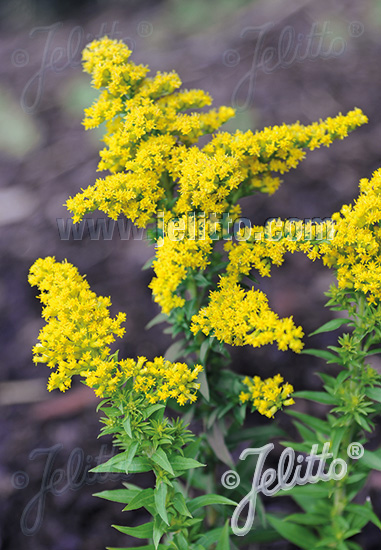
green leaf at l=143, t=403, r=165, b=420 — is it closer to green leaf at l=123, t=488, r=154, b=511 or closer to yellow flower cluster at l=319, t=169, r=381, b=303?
green leaf at l=123, t=488, r=154, b=511

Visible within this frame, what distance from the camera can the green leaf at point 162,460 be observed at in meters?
1.91

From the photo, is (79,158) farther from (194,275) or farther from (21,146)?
(194,275)

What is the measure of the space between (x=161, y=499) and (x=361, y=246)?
1189 mm

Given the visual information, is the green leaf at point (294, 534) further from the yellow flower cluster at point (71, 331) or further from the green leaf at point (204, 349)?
the yellow flower cluster at point (71, 331)

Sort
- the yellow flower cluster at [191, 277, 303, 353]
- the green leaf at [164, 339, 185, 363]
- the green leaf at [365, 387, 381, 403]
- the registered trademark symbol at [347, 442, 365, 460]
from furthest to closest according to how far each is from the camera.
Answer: the green leaf at [164, 339, 185, 363] < the registered trademark symbol at [347, 442, 365, 460] < the green leaf at [365, 387, 381, 403] < the yellow flower cluster at [191, 277, 303, 353]

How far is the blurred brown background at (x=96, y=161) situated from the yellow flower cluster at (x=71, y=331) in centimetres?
172

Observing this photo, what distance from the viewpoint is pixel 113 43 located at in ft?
8.13

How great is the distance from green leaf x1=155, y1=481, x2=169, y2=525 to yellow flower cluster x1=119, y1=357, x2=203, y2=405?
314mm

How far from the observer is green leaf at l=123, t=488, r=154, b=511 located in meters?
2.04

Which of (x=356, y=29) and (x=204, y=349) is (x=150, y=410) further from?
(x=356, y=29)

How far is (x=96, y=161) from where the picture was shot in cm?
538

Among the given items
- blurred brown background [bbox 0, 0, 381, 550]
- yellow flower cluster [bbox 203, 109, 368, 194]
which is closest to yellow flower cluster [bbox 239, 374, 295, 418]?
yellow flower cluster [bbox 203, 109, 368, 194]

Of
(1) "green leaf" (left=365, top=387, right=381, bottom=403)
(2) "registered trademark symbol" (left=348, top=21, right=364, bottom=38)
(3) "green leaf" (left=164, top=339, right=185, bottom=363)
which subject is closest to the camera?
(1) "green leaf" (left=365, top=387, right=381, bottom=403)

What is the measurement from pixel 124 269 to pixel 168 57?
318 cm
